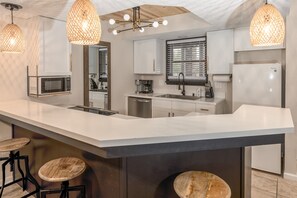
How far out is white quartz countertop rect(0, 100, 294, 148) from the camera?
1575mm

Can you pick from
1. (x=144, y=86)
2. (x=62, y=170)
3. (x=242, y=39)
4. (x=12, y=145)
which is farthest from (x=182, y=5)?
(x=144, y=86)

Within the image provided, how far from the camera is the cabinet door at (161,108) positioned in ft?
15.5

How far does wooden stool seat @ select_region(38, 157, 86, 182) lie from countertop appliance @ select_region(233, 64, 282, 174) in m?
2.76

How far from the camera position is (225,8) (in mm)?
2990

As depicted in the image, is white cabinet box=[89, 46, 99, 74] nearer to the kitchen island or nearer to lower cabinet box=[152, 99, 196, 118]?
lower cabinet box=[152, 99, 196, 118]

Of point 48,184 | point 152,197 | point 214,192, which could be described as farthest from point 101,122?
point 48,184

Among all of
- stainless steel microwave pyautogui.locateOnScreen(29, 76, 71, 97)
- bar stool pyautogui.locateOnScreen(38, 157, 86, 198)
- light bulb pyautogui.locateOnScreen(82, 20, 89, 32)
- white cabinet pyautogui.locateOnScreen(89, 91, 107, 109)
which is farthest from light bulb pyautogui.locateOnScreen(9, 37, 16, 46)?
white cabinet pyautogui.locateOnScreen(89, 91, 107, 109)

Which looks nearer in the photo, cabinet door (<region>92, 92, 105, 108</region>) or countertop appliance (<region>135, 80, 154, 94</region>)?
cabinet door (<region>92, 92, 105, 108</region>)

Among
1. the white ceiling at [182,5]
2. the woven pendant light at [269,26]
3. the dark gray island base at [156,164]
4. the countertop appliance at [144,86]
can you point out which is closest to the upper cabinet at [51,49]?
the white ceiling at [182,5]

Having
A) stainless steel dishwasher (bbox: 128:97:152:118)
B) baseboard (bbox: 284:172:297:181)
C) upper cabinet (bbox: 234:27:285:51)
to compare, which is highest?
upper cabinet (bbox: 234:27:285:51)

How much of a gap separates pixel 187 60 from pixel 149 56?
824mm

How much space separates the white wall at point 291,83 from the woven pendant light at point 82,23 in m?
2.84

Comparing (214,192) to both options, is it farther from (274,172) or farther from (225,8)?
(274,172)

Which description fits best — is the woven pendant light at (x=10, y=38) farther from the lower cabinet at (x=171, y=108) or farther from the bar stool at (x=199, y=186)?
the lower cabinet at (x=171, y=108)
